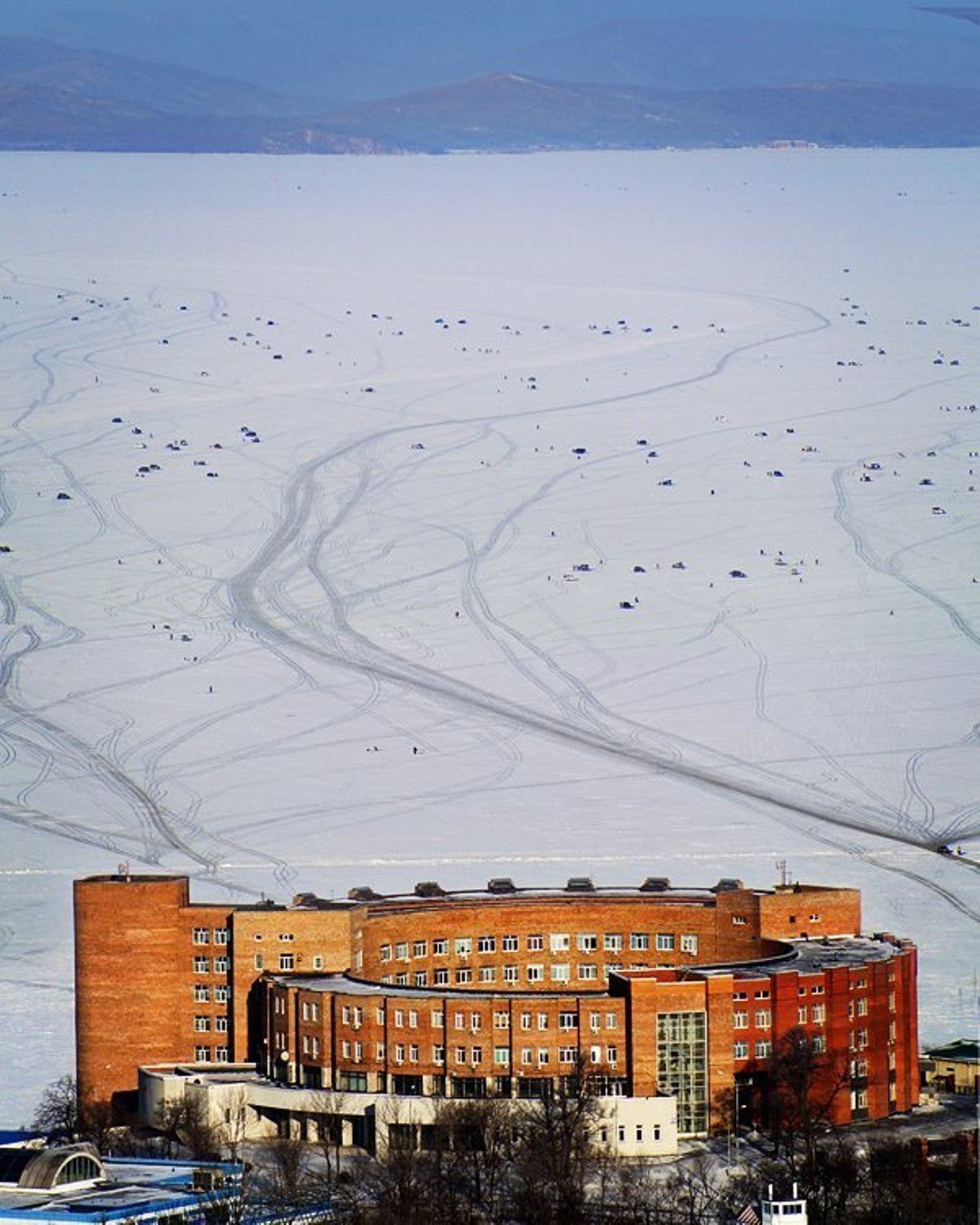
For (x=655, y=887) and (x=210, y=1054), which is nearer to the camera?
(x=210, y=1054)

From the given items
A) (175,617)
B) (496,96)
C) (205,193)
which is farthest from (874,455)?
(496,96)

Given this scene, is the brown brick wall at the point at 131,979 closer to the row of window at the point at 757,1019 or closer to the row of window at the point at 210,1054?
the row of window at the point at 210,1054

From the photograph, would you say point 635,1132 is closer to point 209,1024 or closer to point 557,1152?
point 557,1152

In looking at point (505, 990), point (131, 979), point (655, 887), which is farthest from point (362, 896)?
point (131, 979)

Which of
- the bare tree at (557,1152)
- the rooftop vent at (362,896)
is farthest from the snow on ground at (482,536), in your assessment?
the bare tree at (557,1152)

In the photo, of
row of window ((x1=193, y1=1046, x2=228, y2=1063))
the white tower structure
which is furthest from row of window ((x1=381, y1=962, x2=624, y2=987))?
the white tower structure
